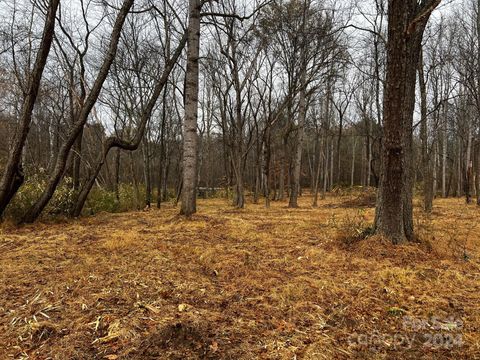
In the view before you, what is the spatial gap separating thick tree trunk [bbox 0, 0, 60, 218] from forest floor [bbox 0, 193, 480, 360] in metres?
1.63

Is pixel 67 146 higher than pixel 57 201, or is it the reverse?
pixel 67 146

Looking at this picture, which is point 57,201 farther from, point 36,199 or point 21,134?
point 21,134

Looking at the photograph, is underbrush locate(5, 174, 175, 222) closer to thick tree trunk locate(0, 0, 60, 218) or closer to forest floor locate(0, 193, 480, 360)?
thick tree trunk locate(0, 0, 60, 218)

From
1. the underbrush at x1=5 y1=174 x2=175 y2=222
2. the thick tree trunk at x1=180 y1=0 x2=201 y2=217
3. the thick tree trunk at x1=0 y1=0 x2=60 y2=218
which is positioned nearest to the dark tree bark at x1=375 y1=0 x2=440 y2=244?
the thick tree trunk at x1=180 y1=0 x2=201 y2=217

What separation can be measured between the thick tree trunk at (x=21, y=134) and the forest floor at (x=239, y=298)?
1.63m

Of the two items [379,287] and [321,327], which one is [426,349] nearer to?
[321,327]

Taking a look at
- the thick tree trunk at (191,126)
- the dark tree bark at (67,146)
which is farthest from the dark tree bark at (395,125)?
the dark tree bark at (67,146)

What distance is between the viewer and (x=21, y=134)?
590 cm

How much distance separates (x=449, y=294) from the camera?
2879 millimetres

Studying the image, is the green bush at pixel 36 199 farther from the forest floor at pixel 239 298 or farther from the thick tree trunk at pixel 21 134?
the forest floor at pixel 239 298

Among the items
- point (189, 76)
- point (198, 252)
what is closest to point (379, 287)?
point (198, 252)

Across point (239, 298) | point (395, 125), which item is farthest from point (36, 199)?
point (395, 125)

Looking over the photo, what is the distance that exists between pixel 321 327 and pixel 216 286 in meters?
1.08

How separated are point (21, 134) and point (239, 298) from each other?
5501 mm
